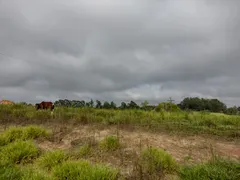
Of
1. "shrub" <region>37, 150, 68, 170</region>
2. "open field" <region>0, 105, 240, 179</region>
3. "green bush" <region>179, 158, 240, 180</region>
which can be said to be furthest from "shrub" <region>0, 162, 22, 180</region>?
"green bush" <region>179, 158, 240, 180</region>

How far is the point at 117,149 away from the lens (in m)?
5.73

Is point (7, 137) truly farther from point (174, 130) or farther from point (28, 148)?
point (174, 130)

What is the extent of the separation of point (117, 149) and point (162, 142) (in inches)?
46.8

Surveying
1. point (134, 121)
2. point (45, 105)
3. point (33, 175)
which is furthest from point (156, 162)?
point (45, 105)

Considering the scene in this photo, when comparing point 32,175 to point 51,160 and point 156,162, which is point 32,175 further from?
point 156,162

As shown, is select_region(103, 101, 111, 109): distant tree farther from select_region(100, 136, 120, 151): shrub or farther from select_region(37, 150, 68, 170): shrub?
select_region(37, 150, 68, 170): shrub

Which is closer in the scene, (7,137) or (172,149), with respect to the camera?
(172,149)

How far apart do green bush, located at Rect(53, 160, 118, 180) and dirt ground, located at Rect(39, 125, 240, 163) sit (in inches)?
43.5

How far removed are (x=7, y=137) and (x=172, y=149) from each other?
3949 mm

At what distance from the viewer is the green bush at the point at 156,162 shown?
178 inches

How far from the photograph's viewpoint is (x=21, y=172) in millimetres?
4531

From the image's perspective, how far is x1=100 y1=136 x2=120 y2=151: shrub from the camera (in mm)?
5754

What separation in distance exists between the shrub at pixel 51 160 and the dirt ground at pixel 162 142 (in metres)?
0.99

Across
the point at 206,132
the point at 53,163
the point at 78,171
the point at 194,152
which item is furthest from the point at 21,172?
the point at 206,132
